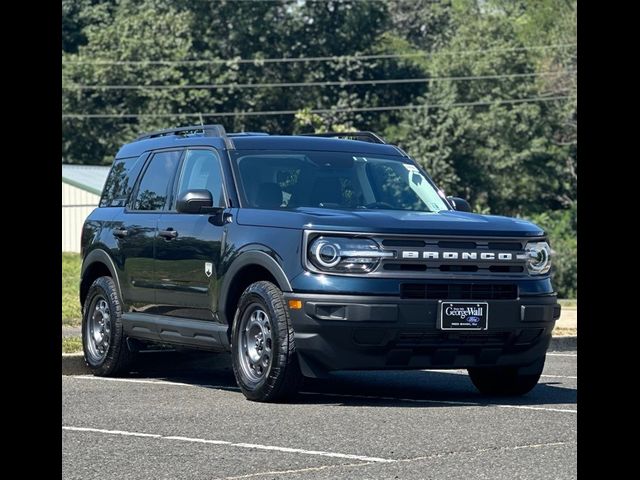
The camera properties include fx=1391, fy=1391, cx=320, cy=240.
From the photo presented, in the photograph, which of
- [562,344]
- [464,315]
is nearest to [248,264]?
[464,315]

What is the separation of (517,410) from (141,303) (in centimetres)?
357

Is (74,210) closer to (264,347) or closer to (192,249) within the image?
(192,249)

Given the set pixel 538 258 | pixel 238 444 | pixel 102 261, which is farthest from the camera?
pixel 102 261

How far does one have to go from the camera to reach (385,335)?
9.37 metres

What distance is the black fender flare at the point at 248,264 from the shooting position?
955 cm

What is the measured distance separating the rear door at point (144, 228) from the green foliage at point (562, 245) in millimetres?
44731

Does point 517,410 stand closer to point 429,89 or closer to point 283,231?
point 283,231

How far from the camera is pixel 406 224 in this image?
9602 millimetres

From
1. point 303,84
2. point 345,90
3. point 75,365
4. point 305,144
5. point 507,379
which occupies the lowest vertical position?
point 75,365

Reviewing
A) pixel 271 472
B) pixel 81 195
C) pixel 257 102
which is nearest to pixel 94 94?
pixel 257 102

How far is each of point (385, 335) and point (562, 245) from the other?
51.2 meters

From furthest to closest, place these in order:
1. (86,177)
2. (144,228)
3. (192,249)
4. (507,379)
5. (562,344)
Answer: (86,177)
(562,344)
(144,228)
(192,249)
(507,379)

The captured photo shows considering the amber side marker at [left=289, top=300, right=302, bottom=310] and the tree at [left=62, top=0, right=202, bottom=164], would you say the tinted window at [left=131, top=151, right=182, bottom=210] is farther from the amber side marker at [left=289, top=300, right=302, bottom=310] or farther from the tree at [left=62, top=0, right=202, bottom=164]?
the tree at [left=62, top=0, right=202, bottom=164]
